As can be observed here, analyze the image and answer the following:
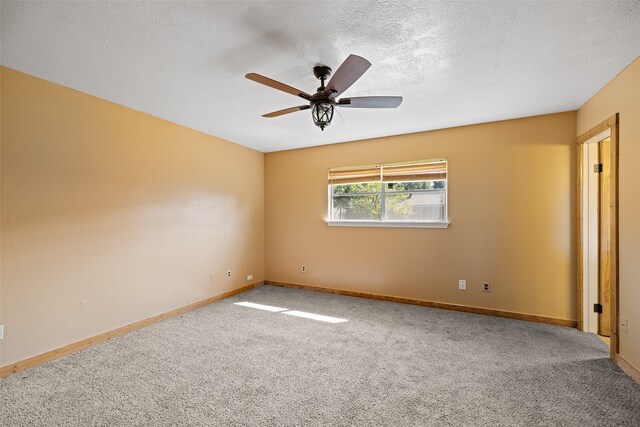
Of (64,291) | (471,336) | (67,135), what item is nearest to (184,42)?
(67,135)

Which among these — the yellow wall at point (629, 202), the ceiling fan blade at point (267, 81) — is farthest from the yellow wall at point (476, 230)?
the ceiling fan blade at point (267, 81)

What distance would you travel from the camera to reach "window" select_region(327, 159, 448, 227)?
155 inches

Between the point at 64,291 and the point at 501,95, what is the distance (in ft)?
14.6

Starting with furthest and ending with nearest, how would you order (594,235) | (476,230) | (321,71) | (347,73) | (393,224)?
(393,224)
(476,230)
(594,235)
(321,71)
(347,73)

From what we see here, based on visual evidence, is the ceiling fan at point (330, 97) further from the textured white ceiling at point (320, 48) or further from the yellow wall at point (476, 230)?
the yellow wall at point (476, 230)

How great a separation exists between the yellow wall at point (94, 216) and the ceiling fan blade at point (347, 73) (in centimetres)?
240

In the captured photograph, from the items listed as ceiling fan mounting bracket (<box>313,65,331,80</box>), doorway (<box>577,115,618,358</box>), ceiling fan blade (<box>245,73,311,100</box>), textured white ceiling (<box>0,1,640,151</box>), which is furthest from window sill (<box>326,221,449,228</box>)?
ceiling fan blade (<box>245,73,311,100</box>)

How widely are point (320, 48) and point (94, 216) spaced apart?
264 centimetres

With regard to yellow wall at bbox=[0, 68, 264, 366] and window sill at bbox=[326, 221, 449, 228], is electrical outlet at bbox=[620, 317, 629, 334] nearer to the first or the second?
window sill at bbox=[326, 221, 449, 228]

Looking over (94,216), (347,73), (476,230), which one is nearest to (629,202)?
(476,230)

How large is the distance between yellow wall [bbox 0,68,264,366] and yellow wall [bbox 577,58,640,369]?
4424 millimetres

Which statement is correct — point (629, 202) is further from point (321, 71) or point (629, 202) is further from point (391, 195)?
point (321, 71)

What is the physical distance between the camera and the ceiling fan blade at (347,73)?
1.66 metres

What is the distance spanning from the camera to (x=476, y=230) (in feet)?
12.0
